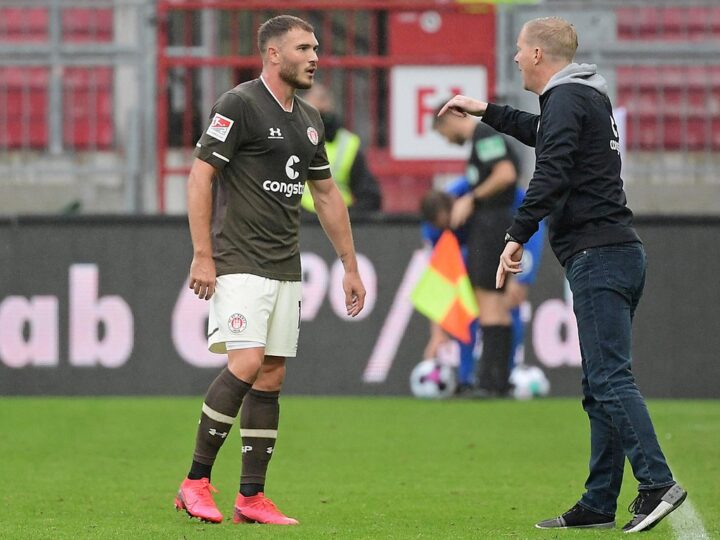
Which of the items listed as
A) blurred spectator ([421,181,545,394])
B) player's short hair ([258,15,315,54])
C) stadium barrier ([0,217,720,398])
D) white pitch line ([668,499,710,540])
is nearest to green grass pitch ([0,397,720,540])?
white pitch line ([668,499,710,540])

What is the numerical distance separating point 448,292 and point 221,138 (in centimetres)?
592

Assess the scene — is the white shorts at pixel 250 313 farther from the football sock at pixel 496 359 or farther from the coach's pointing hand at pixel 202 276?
the football sock at pixel 496 359

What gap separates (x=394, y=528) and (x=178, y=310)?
632 cm

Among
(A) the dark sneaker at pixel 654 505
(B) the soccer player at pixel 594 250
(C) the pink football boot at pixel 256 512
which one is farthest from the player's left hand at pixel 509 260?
(C) the pink football boot at pixel 256 512

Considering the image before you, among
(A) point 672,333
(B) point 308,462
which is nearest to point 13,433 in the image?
(B) point 308,462

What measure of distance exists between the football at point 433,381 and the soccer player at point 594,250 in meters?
5.86

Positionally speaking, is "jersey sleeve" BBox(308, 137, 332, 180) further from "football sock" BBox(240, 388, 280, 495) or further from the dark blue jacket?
the dark blue jacket

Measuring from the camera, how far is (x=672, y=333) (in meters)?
12.0

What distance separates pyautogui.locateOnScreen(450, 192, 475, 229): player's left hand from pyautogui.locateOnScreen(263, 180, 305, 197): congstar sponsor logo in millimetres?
5188

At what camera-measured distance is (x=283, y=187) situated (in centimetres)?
618

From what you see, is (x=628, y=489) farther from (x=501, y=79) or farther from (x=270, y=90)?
(x=501, y=79)

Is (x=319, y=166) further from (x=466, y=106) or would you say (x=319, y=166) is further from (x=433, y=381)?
(x=433, y=381)

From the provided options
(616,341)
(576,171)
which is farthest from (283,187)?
(616,341)

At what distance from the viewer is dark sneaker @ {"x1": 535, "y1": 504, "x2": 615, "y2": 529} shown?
5840mm
